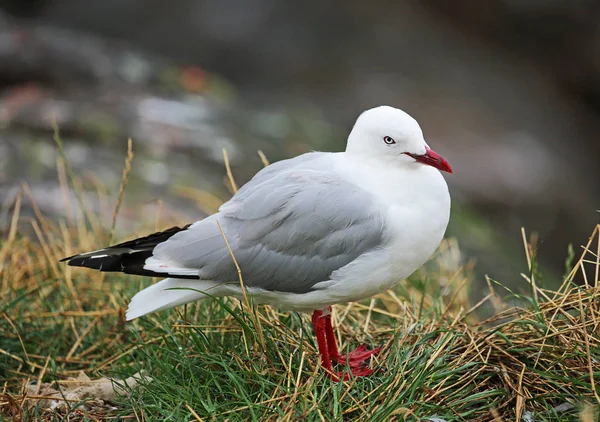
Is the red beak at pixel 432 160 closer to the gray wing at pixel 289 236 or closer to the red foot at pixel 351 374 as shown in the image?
the gray wing at pixel 289 236

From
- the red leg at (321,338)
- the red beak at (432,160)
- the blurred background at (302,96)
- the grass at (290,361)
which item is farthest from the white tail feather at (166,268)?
the blurred background at (302,96)

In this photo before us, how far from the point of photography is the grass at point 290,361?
267 cm

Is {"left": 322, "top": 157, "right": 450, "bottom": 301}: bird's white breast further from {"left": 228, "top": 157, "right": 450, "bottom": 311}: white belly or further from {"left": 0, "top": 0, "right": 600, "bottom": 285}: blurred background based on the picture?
{"left": 0, "top": 0, "right": 600, "bottom": 285}: blurred background

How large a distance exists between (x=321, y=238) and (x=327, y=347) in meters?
0.55

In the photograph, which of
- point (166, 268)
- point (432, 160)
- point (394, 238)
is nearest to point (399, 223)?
point (394, 238)

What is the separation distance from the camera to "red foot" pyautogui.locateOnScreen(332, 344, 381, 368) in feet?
10.0

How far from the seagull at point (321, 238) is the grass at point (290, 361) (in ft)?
0.59

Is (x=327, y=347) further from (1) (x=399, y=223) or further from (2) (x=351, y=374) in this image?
(1) (x=399, y=223)

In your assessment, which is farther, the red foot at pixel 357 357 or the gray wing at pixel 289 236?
the red foot at pixel 357 357

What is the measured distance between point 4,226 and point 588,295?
11.6 ft

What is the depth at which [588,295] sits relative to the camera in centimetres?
295

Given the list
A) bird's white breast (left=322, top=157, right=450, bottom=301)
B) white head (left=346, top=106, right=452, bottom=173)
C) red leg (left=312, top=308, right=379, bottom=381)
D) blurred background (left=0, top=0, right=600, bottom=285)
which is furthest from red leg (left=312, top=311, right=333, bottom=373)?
blurred background (left=0, top=0, right=600, bottom=285)

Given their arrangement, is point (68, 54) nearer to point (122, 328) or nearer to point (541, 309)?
point (122, 328)

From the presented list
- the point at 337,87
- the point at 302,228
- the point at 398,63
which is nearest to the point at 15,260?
the point at 302,228
